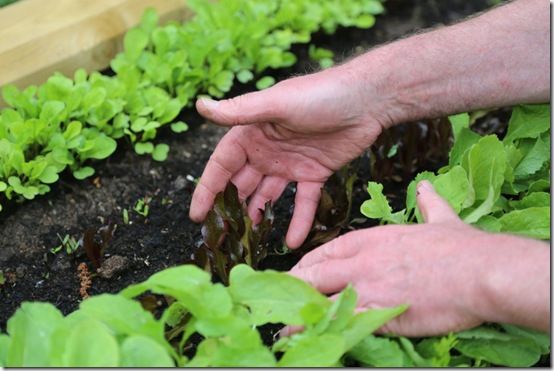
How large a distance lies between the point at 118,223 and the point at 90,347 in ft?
3.41

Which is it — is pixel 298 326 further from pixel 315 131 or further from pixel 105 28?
pixel 105 28

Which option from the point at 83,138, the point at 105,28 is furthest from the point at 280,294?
the point at 105,28

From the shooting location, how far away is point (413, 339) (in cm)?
197

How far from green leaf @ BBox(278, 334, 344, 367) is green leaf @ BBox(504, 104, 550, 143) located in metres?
1.12

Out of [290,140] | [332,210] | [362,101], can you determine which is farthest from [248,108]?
[332,210]

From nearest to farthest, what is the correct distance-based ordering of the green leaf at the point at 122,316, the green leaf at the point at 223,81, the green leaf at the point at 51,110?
the green leaf at the point at 122,316 → the green leaf at the point at 51,110 → the green leaf at the point at 223,81

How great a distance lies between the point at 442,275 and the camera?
1.83 meters

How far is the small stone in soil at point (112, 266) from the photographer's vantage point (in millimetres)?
2418

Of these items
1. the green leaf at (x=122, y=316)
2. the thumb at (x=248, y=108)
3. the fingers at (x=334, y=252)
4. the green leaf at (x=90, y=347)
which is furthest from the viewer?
the thumb at (x=248, y=108)

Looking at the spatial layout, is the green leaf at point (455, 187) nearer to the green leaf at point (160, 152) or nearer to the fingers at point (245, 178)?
the fingers at point (245, 178)

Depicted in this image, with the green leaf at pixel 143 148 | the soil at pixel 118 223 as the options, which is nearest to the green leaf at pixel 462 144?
the soil at pixel 118 223

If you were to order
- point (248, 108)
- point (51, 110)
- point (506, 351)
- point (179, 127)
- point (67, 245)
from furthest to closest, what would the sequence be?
1. point (179, 127)
2. point (51, 110)
3. point (67, 245)
4. point (248, 108)
5. point (506, 351)

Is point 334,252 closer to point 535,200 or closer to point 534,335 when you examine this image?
point 534,335

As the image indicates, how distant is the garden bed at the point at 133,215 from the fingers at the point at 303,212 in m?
0.10
